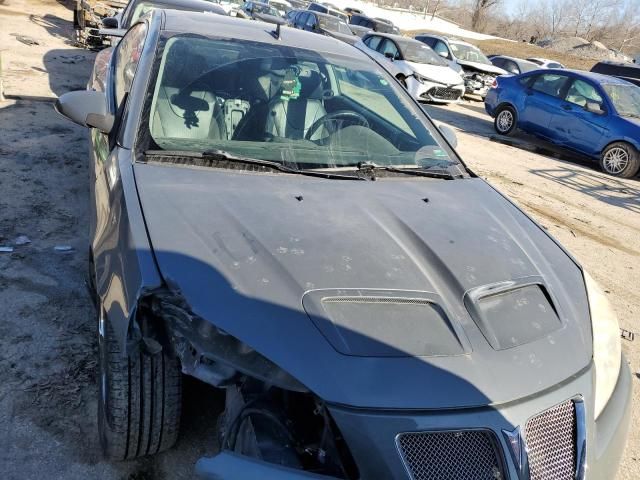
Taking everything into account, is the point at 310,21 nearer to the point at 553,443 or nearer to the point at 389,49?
the point at 389,49

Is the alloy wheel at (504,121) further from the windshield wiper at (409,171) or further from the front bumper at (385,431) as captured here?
the front bumper at (385,431)

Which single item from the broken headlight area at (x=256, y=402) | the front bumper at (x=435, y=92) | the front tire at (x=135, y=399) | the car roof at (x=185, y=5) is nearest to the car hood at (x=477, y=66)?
the front bumper at (x=435, y=92)

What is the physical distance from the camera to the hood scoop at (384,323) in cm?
160

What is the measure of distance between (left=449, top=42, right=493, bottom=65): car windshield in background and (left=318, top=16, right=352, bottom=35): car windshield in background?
10.9ft

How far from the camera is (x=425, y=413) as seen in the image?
4.88 feet

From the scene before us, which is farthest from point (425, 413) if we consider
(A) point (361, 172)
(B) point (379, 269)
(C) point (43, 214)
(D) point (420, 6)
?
(D) point (420, 6)

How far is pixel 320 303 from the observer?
66.7 inches

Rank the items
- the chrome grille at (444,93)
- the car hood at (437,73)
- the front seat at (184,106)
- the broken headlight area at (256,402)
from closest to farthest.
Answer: the broken headlight area at (256,402)
the front seat at (184,106)
the car hood at (437,73)
the chrome grille at (444,93)

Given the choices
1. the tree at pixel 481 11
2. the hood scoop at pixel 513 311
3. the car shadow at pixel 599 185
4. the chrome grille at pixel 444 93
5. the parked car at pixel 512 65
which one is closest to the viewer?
the hood scoop at pixel 513 311

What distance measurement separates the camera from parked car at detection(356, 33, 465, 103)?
12656mm

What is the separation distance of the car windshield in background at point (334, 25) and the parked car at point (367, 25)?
1401 millimetres

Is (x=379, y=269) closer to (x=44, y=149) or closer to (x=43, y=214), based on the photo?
(x=43, y=214)

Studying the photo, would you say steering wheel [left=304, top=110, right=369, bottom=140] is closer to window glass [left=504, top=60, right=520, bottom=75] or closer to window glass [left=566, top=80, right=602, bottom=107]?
window glass [left=566, top=80, right=602, bottom=107]

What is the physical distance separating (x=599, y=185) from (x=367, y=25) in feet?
46.6
